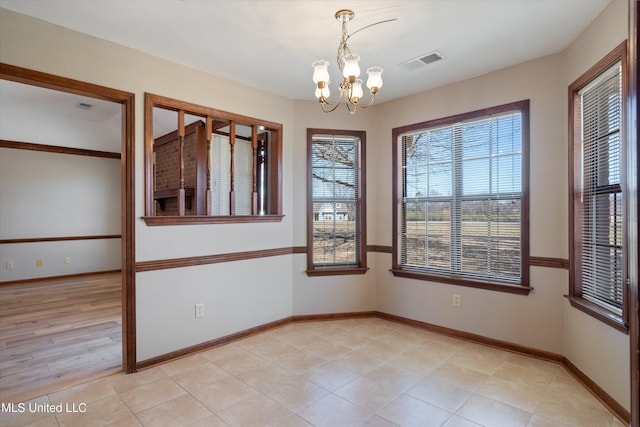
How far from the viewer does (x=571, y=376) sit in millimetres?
2586

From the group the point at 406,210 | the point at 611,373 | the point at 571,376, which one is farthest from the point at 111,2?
the point at 571,376

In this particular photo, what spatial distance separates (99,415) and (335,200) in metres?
2.90

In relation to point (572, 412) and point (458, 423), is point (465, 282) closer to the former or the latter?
point (572, 412)

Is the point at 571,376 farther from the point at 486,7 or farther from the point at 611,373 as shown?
the point at 486,7

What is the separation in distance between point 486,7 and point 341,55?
3.53 feet

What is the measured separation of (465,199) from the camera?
11.2 ft

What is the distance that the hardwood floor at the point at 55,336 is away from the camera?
2582 mm

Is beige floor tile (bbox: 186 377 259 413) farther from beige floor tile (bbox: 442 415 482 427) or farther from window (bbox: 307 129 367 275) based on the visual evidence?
window (bbox: 307 129 367 275)

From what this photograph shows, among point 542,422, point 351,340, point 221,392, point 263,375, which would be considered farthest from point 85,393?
point 542,422

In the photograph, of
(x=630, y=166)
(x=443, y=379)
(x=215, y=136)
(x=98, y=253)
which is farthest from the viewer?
(x=98, y=253)

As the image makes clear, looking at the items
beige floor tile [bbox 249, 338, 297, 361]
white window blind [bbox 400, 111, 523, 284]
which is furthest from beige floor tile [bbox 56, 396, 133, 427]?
white window blind [bbox 400, 111, 523, 284]

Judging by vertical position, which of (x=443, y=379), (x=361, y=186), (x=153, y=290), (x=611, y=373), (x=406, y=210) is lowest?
(x=443, y=379)

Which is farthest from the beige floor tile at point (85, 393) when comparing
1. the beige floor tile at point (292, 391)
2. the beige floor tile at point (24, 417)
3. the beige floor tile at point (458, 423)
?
the beige floor tile at point (458, 423)

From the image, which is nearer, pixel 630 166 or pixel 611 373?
pixel 630 166
